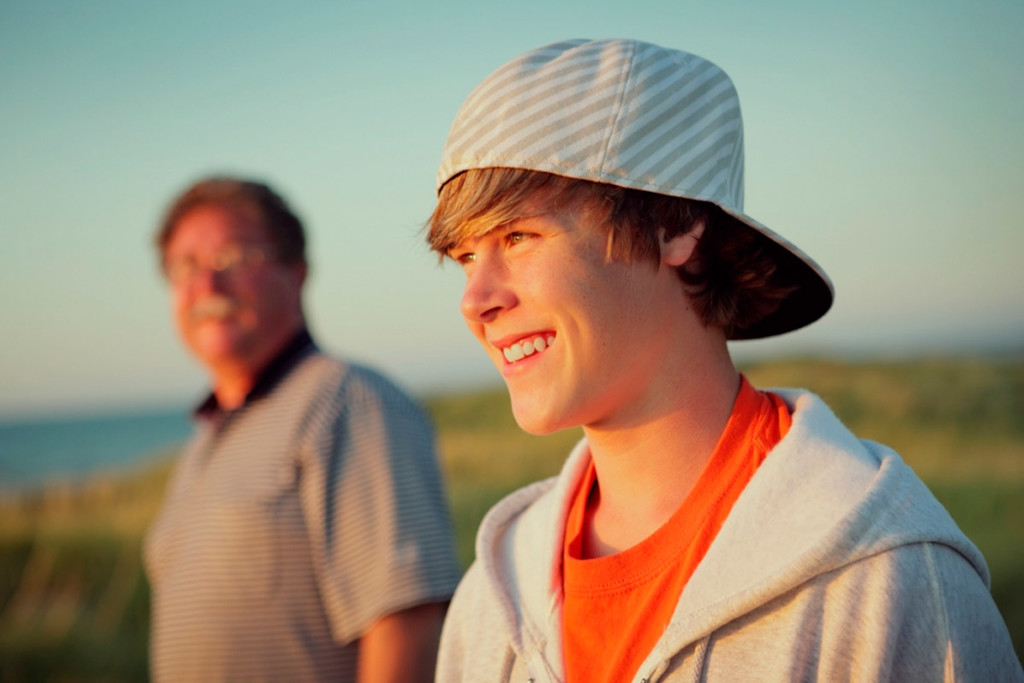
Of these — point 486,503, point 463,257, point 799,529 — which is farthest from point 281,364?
point 486,503

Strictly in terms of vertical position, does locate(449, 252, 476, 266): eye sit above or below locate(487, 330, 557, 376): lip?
above

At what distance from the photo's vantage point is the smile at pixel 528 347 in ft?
5.91

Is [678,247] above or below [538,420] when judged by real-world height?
above

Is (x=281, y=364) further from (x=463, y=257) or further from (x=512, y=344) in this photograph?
(x=512, y=344)

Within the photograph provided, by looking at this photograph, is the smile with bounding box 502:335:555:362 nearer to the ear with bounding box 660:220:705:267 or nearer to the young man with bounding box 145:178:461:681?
the ear with bounding box 660:220:705:267

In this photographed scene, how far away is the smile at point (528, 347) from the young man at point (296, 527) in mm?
1229

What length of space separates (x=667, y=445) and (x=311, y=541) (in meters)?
1.55

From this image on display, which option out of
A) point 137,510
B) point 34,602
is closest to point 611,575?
point 34,602

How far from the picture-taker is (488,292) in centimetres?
183

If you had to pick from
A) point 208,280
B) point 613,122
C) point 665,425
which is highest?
point 613,122

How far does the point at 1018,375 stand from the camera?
561 inches

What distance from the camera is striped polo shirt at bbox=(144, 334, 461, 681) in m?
2.91

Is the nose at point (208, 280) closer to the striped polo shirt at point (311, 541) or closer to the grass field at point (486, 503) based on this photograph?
the striped polo shirt at point (311, 541)

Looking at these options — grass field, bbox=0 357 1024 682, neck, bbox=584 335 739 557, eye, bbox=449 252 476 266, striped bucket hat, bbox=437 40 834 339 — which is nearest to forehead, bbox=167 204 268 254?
eye, bbox=449 252 476 266
